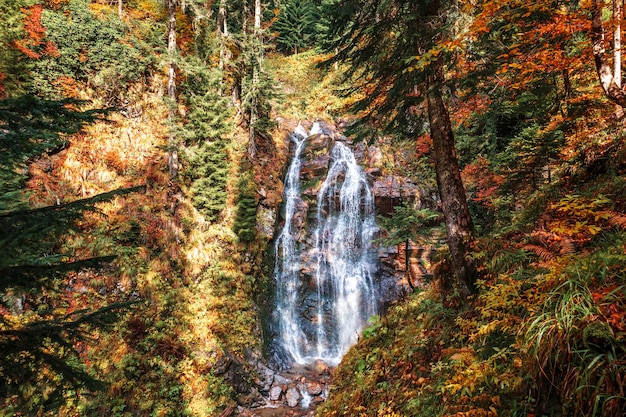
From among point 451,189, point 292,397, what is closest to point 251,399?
point 292,397

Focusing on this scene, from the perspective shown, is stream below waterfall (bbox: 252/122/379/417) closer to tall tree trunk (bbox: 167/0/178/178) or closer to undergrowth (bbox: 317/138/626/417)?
tall tree trunk (bbox: 167/0/178/178)

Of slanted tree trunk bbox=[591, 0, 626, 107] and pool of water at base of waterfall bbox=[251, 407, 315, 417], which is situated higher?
slanted tree trunk bbox=[591, 0, 626, 107]

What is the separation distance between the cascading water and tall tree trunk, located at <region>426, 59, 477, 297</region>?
1191 centimetres

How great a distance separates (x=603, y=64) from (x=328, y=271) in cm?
1482

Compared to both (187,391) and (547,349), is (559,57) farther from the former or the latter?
(187,391)

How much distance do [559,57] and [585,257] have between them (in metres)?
5.10

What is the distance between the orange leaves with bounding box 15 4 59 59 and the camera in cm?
1175

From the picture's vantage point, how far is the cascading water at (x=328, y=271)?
16375mm

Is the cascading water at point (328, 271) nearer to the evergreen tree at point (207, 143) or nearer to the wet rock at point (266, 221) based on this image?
the wet rock at point (266, 221)

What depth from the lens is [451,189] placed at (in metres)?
5.68

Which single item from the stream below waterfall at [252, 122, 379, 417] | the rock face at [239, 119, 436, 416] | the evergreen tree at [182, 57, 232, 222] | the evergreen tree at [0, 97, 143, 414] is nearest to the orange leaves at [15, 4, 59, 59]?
the evergreen tree at [182, 57, 232, 222]

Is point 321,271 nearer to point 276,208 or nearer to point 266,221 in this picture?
point 266,221

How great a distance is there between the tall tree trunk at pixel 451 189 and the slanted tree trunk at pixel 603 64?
2.43 meters

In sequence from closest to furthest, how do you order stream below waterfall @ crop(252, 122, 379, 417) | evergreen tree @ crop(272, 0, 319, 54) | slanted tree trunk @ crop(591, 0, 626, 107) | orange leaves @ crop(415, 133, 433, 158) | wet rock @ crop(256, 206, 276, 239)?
slanted tree trunk @ crop(591, 0, 626, 107), orange leaves @ crop(415, 133, 433, 158), stream below waterfall @ crop(252, 122, 379, 417), wet rock @ crop(256, 206, 276, 239), evergreen tree @ crop(272, 0, 319, 54)
